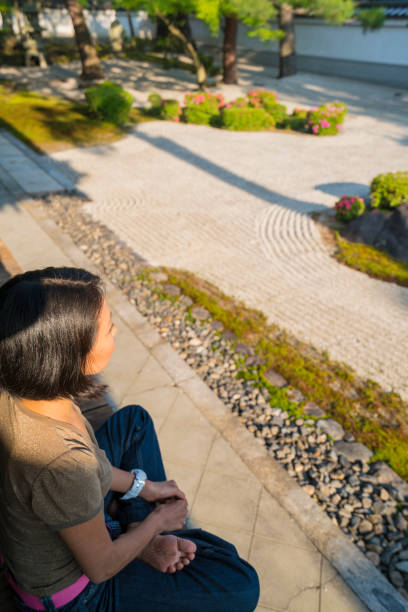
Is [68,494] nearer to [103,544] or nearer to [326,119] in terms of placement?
[103,544]

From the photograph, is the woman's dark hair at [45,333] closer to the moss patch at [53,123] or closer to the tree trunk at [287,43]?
the moss patch at [53,123]

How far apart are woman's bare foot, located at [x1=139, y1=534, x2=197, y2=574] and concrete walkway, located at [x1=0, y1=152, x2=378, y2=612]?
876 millimetres

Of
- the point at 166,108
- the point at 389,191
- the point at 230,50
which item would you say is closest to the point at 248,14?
the point at 230,50

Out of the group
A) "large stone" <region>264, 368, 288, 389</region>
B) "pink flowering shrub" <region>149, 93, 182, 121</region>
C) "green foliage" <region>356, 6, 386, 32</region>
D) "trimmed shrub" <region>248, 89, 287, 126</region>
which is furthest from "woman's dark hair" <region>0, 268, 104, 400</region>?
"green foliage" <region>356, 6, 386, 32</region>

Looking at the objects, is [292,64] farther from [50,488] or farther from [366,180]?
[50,488]

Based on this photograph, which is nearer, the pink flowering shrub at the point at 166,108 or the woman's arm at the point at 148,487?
the woman's arm at the point at 148,487

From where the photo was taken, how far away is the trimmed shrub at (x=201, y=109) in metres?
13.5

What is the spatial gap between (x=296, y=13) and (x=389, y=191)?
49.5 ft

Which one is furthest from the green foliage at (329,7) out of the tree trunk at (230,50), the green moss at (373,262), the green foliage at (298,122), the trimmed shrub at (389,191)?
the green moss at (373,262)

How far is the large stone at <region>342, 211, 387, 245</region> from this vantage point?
22.1 ft

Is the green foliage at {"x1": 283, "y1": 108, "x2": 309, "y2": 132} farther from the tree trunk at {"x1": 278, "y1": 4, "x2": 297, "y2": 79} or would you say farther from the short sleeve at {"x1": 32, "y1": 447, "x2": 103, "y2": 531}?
the short sleeve at {"x1": 32, "y1": 447, "x2": 103, "y2": 531}

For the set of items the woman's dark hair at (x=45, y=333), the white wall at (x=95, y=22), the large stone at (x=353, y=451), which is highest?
the white wall at (x=95, y=22)

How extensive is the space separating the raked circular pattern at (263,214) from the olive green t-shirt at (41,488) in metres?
3.43

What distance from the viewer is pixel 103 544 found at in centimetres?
133
